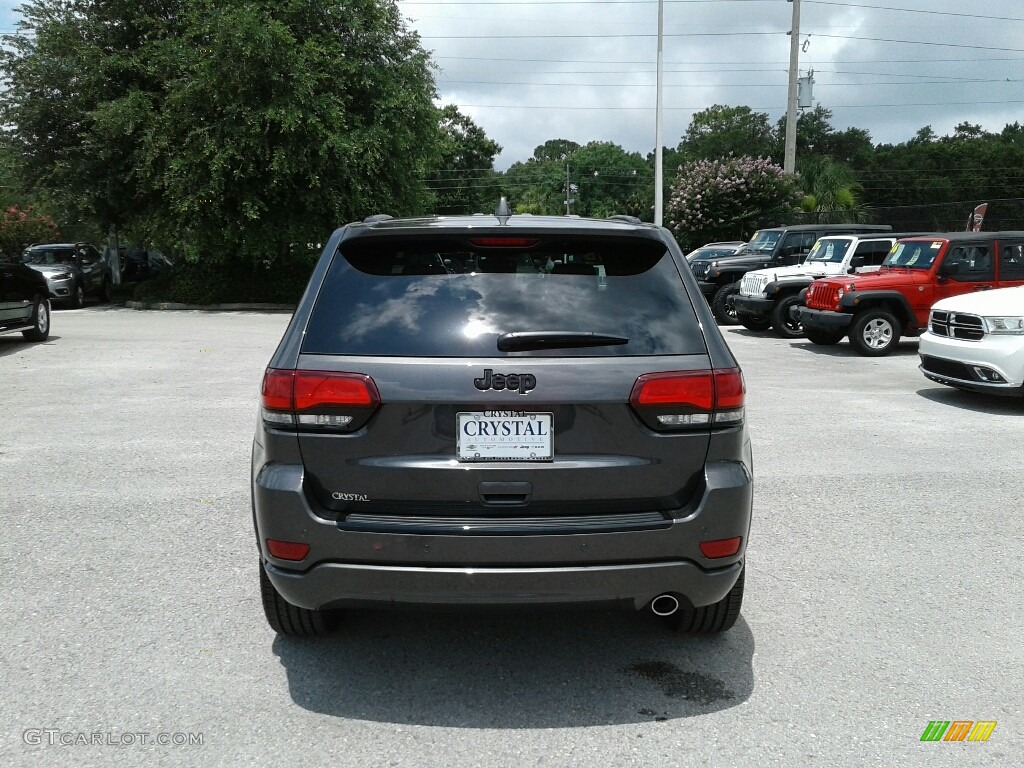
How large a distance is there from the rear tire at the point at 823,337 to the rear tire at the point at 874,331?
0.59 metres

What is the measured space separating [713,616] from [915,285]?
39.5 feet

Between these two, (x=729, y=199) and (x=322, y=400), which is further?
(x=729, y=199)

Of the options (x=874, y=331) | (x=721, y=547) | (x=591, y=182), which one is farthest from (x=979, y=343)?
(x=591, y=182)

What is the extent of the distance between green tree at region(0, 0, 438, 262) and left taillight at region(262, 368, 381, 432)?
20579 mm

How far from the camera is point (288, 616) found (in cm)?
366

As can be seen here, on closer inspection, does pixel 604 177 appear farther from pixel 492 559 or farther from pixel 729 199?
pixel 492 559

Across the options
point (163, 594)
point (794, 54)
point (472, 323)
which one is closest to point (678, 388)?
point (472, 323)

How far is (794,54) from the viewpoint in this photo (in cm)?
3672

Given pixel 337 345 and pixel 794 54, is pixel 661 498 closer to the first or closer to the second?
pixel 337 345

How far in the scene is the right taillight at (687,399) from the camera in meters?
3.13

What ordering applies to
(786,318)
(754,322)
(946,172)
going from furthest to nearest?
(946,172) → (754,322) → (786,318)

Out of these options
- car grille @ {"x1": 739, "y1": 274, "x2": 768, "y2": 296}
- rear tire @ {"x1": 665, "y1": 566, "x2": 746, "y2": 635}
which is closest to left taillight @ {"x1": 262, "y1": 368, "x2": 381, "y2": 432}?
rear tire @ {"x1": 665, "y1": 566, "x2": 746, "y2": 635}

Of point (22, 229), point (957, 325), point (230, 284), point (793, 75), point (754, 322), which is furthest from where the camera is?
point (22, 229)

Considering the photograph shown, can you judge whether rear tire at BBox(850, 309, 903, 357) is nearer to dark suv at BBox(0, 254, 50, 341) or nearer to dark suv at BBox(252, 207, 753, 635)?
dark suv at BBox(252, 207, 753, 635)
